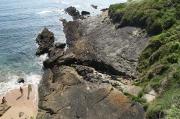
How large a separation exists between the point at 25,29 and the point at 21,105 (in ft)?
132

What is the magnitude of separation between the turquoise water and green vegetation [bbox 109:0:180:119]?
17503 millimetres

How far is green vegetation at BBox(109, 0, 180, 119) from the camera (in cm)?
3700

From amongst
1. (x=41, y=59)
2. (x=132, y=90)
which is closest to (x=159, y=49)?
(x=132, y=90)

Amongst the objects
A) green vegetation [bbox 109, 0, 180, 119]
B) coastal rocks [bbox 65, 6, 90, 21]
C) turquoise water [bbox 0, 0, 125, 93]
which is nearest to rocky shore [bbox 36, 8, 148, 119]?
green vegetation [bbox 109, 0, 180, 119]

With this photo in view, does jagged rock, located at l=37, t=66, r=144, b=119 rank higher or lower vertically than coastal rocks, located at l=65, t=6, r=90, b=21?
lower

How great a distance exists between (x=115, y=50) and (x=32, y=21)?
42.1 m

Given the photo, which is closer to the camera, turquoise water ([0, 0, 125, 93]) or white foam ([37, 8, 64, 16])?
turquoise water ([0, 0, 125, 93])

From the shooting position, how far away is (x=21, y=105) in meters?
50.1

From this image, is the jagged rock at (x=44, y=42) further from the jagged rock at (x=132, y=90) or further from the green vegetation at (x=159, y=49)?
the jagged rock at (x=132, y=90)

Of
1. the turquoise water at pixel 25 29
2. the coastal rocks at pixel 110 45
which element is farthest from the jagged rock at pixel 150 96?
the turquoise water at pixel 25 29

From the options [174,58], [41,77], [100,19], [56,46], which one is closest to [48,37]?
[56,46]

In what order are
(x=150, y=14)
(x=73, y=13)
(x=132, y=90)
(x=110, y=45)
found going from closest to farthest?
Answer: (x=132, y=90) < (x=110, y=45) < (x=150, y=14) < (x=73, y=13)

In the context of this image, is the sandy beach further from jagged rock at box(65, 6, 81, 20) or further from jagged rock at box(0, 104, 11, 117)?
jagged rock at box(65, 6, 81, 20)

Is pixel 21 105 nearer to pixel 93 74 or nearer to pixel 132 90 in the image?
pixel 93 74
